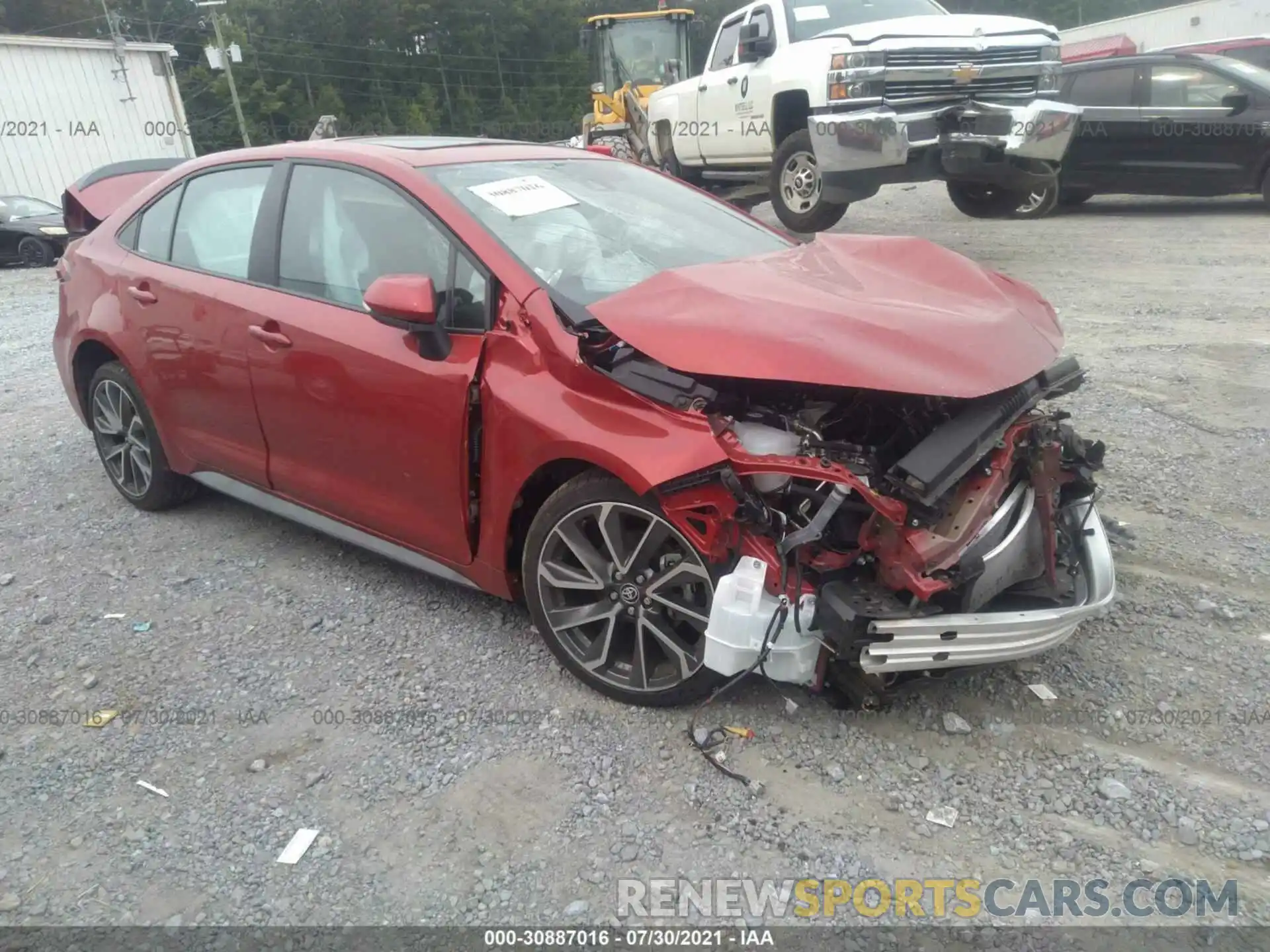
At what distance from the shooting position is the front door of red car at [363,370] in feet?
9.85

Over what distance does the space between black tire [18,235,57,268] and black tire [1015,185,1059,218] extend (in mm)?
15022

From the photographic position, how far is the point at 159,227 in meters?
4.17

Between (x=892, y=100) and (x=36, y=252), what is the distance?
14.7m

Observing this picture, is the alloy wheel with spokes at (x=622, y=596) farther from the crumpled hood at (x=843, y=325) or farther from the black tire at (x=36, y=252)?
the black tire at (x=36, y=252)

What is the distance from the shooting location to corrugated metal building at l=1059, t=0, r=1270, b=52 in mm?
22703

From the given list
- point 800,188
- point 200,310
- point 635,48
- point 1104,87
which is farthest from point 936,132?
point 635,48

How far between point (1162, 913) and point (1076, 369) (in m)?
1.53

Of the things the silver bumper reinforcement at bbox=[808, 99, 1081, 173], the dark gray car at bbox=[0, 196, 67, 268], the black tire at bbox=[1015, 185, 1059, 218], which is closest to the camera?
the silver bumper reinforcement at bbox=[808, 99, 1081, 173]

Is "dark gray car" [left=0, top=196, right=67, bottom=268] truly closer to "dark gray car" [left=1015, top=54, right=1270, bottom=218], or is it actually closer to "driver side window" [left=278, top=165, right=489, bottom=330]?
"driver side window" [left=278, top=165, right=489, bottom=330]

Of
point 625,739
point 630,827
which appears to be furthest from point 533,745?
point 630,827

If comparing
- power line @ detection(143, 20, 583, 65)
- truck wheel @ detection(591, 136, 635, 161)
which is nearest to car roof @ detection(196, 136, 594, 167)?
truck wheel @ detection(591, 136, 635, 161)

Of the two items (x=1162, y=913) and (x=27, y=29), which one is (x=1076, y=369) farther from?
(x=27, y=29)

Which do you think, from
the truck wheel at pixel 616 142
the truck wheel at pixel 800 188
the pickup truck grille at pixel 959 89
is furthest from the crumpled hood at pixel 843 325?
the truck wheel at pixel 616 142

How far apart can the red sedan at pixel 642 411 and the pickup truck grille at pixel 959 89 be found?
4.70 metres
